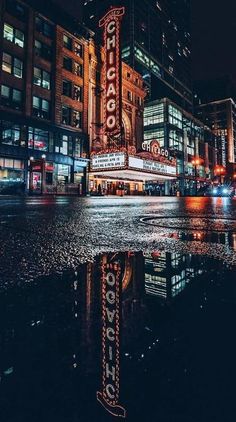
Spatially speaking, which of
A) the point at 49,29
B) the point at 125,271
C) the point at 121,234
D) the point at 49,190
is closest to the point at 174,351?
the point at 125,271

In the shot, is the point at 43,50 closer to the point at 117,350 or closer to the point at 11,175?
the point at 11,175

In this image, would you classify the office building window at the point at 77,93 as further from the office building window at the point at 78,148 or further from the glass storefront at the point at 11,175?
the glass storefront at the point at 11,175

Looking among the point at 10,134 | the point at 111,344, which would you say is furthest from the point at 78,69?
the point at 111,344

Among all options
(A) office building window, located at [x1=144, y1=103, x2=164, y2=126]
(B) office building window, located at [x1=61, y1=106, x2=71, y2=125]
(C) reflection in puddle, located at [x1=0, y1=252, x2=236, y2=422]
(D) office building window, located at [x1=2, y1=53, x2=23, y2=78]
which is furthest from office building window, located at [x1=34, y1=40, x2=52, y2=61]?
(C) reflection in puddle, located at [x1=0, y1=252, x2=236, y2=422]

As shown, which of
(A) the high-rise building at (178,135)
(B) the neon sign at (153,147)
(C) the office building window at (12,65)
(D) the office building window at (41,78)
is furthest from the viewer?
(A) the high-rise building at (178,135)

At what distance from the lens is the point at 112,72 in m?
29.2

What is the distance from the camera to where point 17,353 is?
26.8 inches

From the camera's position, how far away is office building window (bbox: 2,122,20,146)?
24.3m

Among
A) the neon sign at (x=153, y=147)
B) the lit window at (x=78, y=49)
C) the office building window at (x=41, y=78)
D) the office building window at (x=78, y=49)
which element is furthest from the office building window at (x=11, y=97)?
Result: the neon sign at (x=153, y=147)

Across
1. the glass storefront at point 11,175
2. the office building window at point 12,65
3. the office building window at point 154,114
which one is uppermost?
the office building window at point 154,114

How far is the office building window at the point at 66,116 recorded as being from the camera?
30406mm

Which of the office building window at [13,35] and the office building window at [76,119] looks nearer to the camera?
the office building window at [13,35]

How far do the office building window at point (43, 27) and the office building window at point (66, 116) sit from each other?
7.65 m

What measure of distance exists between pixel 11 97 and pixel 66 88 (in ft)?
25.8
